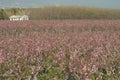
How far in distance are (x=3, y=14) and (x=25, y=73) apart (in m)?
35.7

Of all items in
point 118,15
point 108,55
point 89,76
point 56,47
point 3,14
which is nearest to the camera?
point 89,76

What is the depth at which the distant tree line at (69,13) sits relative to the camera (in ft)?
118

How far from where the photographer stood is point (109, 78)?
441cm

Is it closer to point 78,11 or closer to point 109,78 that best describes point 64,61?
point 109,78

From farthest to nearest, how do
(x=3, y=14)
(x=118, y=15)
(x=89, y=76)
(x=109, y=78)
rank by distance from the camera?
1. (x=3, y=14)
2. (x=118, y=15)
3. (x=109, y=78)
4. (x=89, y=76)

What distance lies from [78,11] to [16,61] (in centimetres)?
3247

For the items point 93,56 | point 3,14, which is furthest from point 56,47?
point 3,14

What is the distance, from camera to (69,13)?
36.7 metres

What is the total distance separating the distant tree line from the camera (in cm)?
3609

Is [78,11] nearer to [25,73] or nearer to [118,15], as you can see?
[118,15]

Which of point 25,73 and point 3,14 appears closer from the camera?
point 25,73

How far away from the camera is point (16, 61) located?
4555 mm

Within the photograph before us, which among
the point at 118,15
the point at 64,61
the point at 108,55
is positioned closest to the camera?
the point at 64,61

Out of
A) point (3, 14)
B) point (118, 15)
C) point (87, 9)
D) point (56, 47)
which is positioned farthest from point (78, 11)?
point (56, 47)
